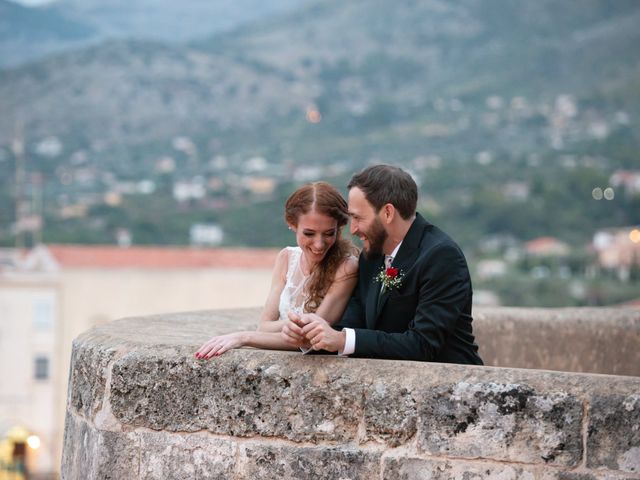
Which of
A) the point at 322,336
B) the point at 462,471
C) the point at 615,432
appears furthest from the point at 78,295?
the point at 615,432

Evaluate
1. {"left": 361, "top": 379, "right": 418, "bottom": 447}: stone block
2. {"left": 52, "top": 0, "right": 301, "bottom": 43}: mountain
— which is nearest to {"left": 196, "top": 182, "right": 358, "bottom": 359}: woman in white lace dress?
{"left": 361, "top": 379, "right": 418, "bottom": 447}: stone block

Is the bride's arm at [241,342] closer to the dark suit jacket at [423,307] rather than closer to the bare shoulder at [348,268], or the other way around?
the dark suit jacket at [423,307]

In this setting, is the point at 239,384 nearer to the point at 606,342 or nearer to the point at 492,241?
the point at 606,342

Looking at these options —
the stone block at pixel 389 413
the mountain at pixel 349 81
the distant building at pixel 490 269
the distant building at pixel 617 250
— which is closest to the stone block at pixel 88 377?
the stone block at pixel 389 413

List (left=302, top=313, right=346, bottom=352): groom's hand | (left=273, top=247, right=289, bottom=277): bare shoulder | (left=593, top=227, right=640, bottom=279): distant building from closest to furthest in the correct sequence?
(left=302, top=313, right=346, bottom=352): groom's hand → (left=273, top=247, right=289, bottom=277): bare shoulder → (left=593, top=227, right=640, bottom=279): distant building

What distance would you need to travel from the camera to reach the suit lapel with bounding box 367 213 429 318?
12.5ft

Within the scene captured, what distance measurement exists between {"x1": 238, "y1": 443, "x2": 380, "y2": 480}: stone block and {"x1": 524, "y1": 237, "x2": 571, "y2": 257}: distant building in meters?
45.8

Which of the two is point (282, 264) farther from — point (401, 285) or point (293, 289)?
point (401, 285)

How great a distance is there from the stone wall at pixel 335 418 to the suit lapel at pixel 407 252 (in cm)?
48

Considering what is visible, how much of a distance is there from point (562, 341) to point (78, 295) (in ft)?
105

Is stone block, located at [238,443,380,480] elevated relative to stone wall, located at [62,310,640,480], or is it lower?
lower

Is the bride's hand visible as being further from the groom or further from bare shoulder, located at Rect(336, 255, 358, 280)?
bare shoulder, located at Rect(336, 255, 358, 280)

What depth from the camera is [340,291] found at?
13.7 ft

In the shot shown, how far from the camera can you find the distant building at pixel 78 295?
34.5 meters
